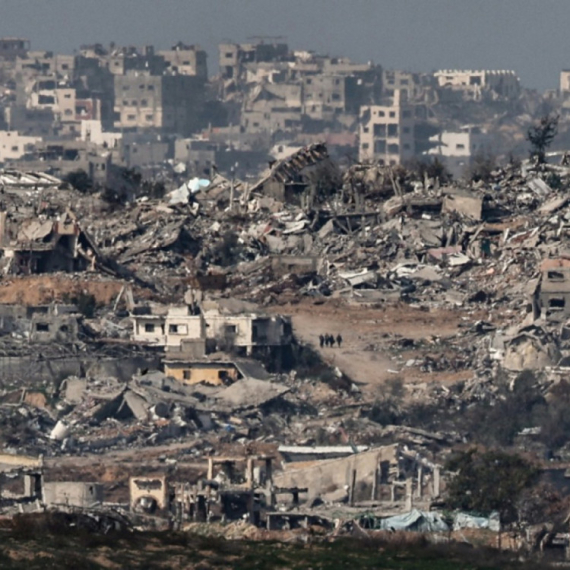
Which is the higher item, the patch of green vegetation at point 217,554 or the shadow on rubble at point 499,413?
the patch of green vegetation at point 217,554

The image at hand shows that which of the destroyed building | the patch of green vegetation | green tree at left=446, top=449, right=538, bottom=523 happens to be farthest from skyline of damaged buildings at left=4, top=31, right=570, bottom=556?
the patch of green vegetation

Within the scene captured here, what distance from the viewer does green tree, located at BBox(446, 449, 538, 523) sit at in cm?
2875

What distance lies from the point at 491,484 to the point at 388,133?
78.7 m

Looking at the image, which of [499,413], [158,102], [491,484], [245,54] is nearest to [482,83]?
[245,54]

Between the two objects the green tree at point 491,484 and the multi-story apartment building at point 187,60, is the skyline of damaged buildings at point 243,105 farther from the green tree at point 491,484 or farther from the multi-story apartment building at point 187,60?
the green tree at point 491,484

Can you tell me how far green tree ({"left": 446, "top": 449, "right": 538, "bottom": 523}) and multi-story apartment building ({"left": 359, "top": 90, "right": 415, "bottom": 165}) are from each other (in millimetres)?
74088

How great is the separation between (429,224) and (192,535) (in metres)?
25.1

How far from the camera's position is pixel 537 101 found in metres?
132

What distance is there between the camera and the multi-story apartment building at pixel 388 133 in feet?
347

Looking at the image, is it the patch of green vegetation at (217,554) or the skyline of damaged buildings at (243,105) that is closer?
the patch of green vegetation at (217,554)

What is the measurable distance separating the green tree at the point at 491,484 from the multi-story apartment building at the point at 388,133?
7409cm

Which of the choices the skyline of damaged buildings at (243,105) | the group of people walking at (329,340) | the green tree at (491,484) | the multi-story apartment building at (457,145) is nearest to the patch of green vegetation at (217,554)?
the green tree at (491,484)

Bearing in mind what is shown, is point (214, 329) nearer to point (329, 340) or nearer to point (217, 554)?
point (329, 340)

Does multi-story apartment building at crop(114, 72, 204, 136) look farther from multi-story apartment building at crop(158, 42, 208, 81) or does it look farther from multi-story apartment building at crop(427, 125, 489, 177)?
multi-story apartment building at crop(427, 125, 489, 177)
